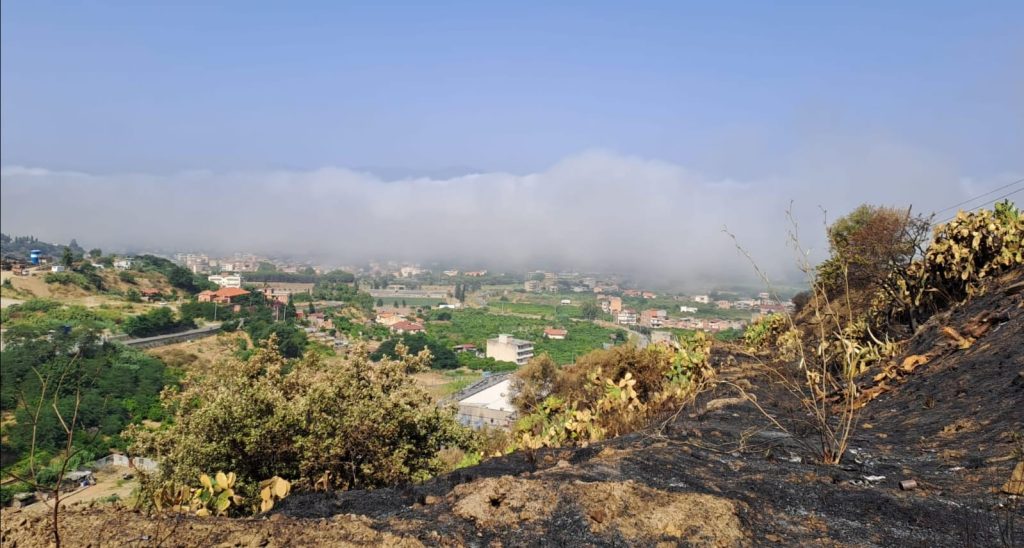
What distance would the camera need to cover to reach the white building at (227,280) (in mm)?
66312

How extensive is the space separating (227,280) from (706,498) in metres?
73.6

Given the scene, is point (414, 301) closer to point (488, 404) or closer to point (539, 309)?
point (539, 309)

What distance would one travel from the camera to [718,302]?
38.6 metres

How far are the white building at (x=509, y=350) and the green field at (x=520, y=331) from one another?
2.18ft

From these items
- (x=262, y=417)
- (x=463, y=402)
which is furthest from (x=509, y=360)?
(x=262, y=417)

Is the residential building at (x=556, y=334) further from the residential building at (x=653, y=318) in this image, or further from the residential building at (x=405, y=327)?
the residential building at (x=405, y=327)

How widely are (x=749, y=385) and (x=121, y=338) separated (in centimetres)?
4748

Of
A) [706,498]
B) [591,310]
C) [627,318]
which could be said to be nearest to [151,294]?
[591,310]

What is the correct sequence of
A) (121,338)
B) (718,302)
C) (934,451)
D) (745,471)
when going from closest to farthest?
1. (745,471)
2. (934,451)
3. (718,302)
4. (121,338)

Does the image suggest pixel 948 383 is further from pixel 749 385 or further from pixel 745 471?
pixel 745 471

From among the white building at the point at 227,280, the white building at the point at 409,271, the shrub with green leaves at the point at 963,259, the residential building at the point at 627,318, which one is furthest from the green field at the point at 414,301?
the shrub with green leaves at the point at 963,259

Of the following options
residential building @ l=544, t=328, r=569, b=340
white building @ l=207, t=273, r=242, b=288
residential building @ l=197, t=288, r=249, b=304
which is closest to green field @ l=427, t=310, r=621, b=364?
residential building @ l=544, t=328, r=569, b=340

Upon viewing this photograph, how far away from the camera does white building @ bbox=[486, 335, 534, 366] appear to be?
34.0m

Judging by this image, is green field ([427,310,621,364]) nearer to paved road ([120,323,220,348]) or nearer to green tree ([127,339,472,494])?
paved road ([120,323,220,348])
